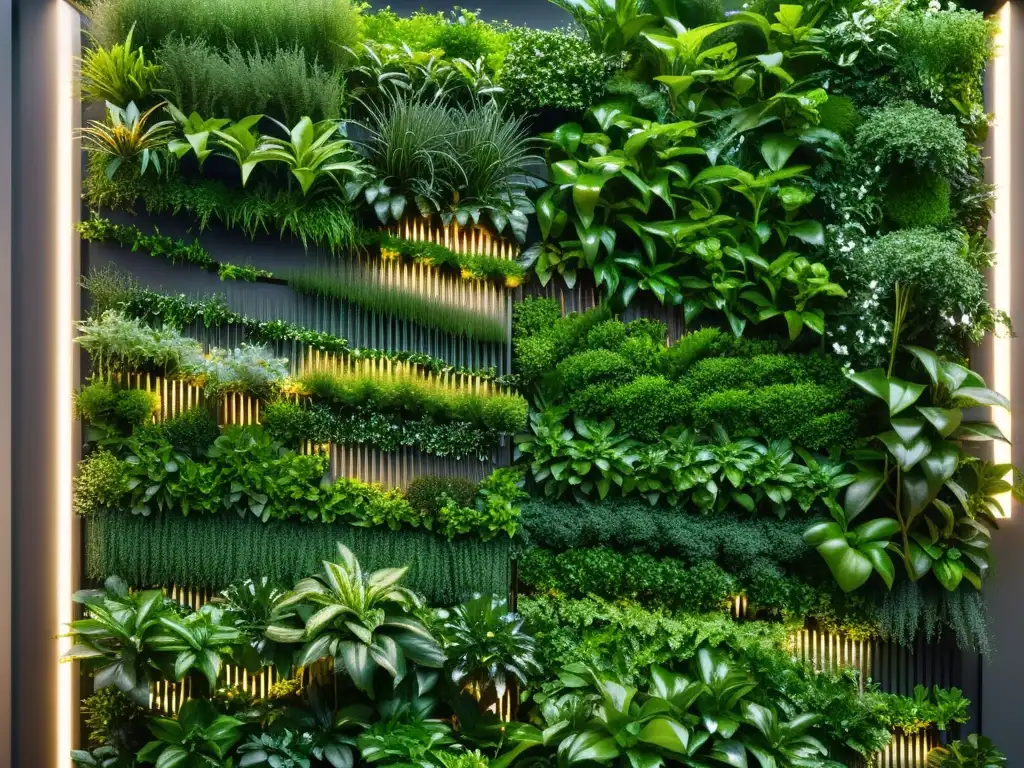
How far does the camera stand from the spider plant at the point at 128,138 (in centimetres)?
357

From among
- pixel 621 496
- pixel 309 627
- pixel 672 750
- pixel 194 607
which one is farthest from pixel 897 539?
pixel 194 607

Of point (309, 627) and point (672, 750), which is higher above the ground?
point (309, 627)

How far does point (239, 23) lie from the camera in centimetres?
382

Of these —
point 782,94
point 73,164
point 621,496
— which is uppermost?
point 782,94

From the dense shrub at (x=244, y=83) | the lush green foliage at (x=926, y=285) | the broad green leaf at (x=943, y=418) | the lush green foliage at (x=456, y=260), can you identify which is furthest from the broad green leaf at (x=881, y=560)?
the dense shrub at (x=244, y=83)

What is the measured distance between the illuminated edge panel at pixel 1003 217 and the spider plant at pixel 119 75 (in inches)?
198

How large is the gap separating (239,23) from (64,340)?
2.08 meters

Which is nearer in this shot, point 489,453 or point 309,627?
point 309,627

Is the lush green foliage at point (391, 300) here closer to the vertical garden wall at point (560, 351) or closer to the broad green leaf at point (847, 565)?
the vertical garden wall at point (560, 351)

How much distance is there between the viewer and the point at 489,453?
13.0ft

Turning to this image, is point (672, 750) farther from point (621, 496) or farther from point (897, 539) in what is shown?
point (897, 539)

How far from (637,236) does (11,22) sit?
366 centimetres

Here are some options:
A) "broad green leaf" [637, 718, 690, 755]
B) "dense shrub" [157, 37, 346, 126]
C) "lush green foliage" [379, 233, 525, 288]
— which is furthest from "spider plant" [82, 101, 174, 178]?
"broad green leaf" [637, 718, 690, 755]

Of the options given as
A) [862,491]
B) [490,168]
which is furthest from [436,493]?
[862,491]
